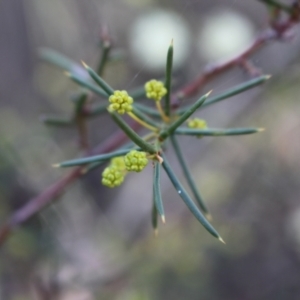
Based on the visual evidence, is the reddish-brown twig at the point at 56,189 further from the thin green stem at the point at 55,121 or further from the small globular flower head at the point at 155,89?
the small globular flower head at the point at 155,89

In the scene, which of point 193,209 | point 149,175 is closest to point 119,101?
point 193,209

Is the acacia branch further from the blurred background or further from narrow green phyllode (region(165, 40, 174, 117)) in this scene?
the blurred background

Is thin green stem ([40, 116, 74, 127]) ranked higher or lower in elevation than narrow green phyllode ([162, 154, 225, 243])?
lower

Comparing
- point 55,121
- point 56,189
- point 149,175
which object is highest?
point 55,121

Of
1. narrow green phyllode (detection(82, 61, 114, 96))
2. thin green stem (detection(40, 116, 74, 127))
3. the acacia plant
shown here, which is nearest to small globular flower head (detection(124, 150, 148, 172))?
the acacia plant

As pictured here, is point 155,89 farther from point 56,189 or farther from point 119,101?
point 56,189

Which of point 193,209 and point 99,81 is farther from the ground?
point 99,81

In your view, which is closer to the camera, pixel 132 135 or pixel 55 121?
pixel 132 135

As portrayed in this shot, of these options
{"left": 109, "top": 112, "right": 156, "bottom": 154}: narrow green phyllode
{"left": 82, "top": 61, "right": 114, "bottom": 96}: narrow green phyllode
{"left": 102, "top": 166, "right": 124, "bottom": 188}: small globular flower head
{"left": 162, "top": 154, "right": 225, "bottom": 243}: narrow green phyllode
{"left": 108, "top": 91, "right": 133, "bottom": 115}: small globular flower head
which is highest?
{"left": 82, "top": 61, "right": 114, "bottom": 96}: narrow green phyllode

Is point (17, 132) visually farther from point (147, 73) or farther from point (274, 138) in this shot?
point (274, 138)
